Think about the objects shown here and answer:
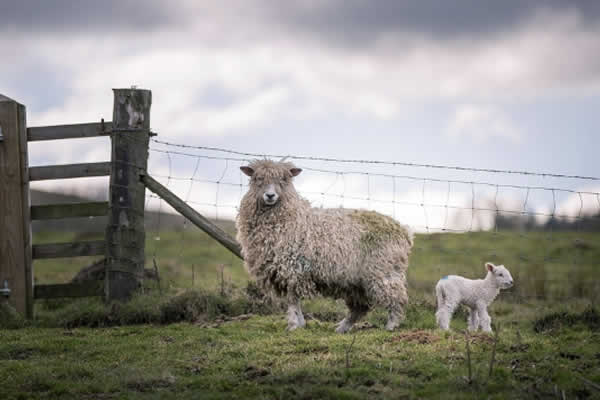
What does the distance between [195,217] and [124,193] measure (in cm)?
110

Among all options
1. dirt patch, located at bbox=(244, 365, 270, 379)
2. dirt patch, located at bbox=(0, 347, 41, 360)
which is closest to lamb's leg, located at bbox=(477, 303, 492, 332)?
dirt patch, located at bbox=(244, 365, 270, 379)

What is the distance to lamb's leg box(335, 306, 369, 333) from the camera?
9.80 m

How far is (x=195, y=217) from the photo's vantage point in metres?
10.8

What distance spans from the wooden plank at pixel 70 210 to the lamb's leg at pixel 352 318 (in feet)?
12.2

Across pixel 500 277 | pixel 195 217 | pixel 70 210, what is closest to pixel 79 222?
pixel 70 210

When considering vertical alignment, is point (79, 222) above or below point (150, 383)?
above

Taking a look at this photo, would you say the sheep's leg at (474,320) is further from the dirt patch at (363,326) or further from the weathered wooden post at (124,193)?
the weathered wooden post at (124,193)

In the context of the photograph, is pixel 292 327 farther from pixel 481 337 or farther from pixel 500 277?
pixel 500 277

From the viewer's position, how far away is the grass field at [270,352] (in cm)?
698

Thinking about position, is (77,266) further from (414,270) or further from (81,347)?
(81,347)

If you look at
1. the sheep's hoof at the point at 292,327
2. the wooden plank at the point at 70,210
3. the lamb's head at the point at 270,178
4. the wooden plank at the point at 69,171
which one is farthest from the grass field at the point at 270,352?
the wooden plank at the point at 69,171

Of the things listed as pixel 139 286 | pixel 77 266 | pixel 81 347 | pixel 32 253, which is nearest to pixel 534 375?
pixel 81 347

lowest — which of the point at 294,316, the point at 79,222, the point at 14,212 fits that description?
the point at 294,316

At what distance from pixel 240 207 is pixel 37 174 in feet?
10.1
